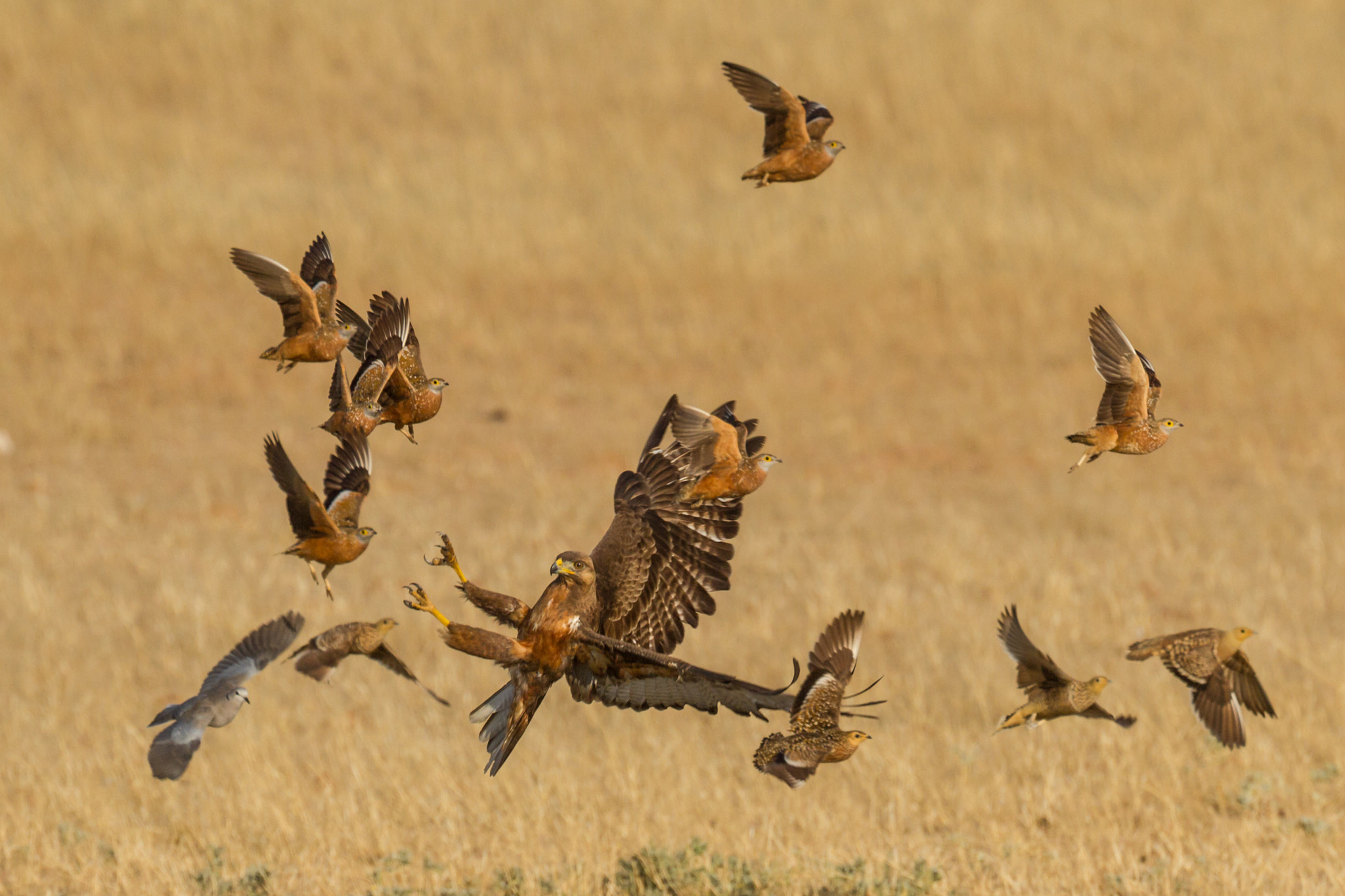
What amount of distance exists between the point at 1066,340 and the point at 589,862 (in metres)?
18.0

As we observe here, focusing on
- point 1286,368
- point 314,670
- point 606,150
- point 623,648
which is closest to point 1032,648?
point 623,648

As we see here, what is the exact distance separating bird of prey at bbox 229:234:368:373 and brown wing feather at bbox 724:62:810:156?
1.87 meters

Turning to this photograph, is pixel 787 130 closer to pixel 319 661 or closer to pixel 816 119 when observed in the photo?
pixel 816 119

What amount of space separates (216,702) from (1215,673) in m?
4.01

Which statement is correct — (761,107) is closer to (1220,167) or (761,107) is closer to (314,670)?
(314,670)

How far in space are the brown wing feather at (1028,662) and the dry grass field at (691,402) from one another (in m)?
3.10

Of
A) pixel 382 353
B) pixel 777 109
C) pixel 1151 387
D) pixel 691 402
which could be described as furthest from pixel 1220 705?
pixel 691 402

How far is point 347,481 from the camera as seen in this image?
5621 millimetres

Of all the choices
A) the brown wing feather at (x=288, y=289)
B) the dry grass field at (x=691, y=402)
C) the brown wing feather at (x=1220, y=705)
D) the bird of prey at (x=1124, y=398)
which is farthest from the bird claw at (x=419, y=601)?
the dry grass field at (x=691, y=402)

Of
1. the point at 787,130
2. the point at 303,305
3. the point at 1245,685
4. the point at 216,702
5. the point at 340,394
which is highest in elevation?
the point at 787,130

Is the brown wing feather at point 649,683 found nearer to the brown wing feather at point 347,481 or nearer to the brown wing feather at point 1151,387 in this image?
the brown wing feather at point 347,481

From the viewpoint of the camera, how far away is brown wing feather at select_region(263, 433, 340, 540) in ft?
16.3

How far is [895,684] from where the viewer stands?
43.9ft

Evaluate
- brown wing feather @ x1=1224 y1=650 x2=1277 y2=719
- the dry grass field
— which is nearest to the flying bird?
brown wing feather @ x1=1224 y1=650 x2=1277 y2=719
